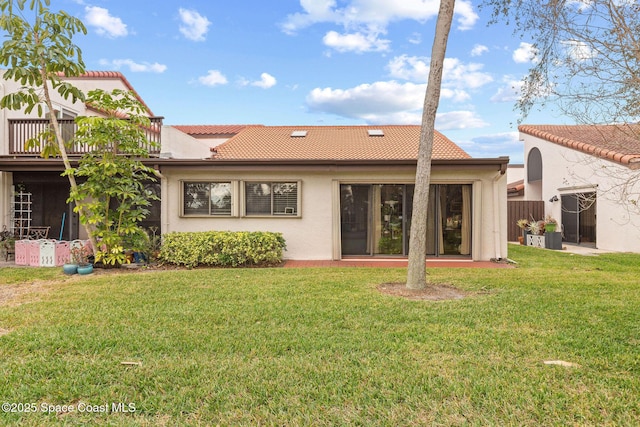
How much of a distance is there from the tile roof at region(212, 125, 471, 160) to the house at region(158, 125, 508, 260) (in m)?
1.28

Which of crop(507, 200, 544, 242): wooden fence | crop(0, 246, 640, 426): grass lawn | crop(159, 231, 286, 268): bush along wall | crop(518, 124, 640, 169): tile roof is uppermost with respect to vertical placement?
crop(518, 124, 640, 169): tile roof

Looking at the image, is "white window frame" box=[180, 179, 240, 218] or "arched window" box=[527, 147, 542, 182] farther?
"arched window" box=[527, 147, 542, 182]

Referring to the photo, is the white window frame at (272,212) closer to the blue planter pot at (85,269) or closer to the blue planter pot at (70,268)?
the blue planter pot at (85,269)

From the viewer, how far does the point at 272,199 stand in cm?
1078

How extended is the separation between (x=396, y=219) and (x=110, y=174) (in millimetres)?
7518

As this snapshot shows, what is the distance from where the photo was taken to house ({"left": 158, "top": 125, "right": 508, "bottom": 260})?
1045cm

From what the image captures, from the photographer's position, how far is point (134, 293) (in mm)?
6430

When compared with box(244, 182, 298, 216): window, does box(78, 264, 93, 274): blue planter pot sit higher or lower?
lower

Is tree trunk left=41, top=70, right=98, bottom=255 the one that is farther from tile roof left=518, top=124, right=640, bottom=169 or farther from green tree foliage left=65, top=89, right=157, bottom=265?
tile roof left=518, top=124, right=640, bottom=169

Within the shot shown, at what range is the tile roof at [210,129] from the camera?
20.3 metres

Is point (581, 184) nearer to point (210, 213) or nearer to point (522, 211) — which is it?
point (522, 211)

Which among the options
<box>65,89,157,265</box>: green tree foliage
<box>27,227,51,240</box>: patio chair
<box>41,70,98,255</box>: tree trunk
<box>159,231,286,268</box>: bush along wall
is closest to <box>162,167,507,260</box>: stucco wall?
<box>159,231,286,268</box>: bush along wall

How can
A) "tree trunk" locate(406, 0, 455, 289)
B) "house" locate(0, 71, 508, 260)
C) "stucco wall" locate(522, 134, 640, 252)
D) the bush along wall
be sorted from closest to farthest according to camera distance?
"tree trunk" locate(406, 0, 455, 289), the bush along wall, "house" locate(0, 71, 508, 260), "stucco wall" locate(522, 134, 640, 252)

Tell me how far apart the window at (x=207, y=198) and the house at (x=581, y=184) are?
9627 mm
